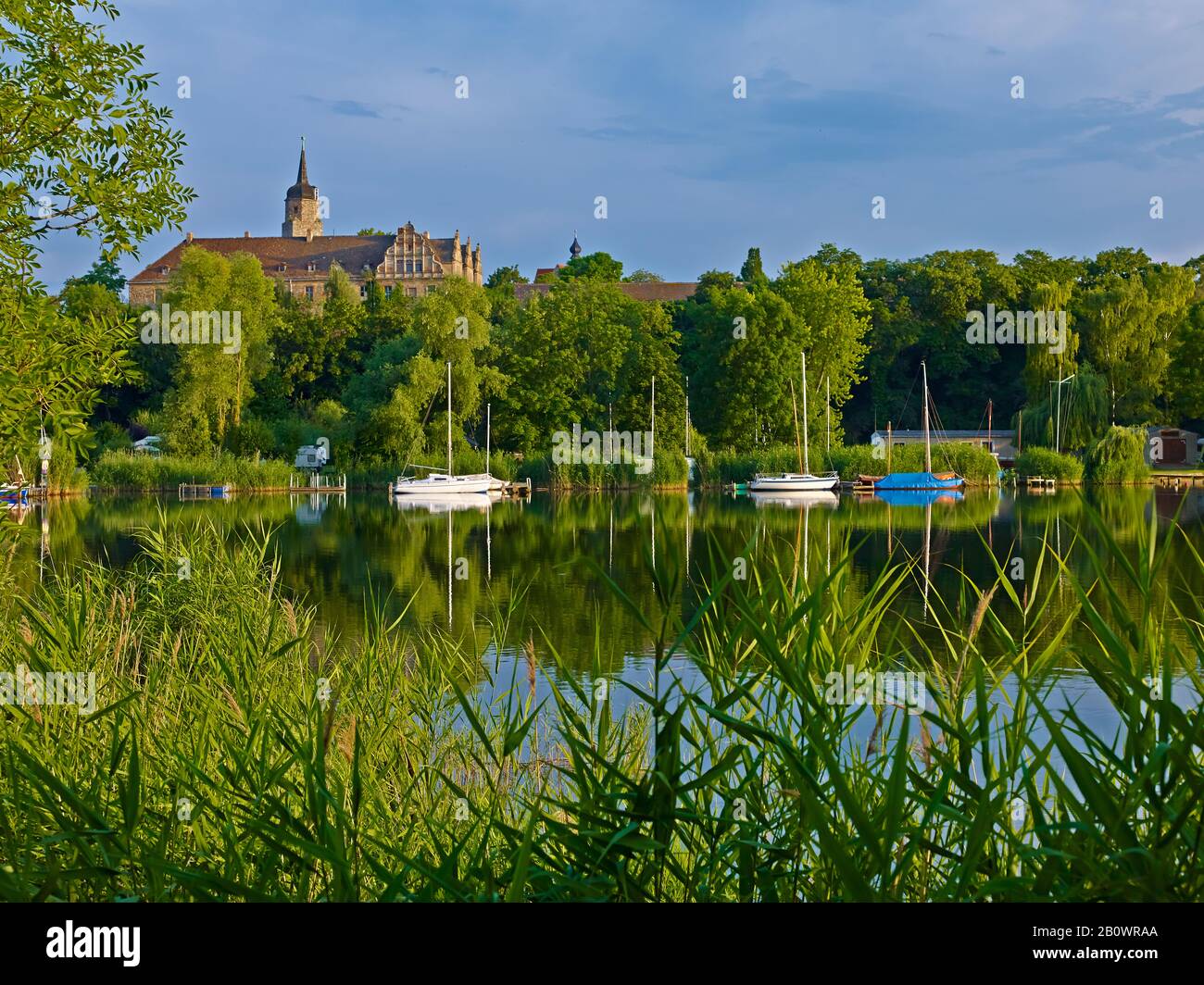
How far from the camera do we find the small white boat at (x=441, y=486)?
47.1 metres

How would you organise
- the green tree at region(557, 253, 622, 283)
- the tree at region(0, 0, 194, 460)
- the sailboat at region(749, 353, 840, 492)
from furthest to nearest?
the green tree at region(557, 253, 622, 283)
the sailboat at region(749, 353, 840, 492)
the tree at region(0, 0, 194, 460)

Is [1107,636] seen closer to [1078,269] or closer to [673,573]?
[673,573]

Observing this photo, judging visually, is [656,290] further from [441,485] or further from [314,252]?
[441,485]

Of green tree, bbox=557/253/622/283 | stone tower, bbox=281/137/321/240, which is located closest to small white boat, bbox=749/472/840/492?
green tree, bbox=557/253/622/283

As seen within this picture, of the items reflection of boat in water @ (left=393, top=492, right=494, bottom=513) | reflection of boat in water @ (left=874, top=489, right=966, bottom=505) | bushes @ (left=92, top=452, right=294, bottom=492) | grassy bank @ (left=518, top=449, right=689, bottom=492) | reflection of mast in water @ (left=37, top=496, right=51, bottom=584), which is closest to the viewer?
reflection of mast in water @ (left=37, top=496, right=51, bottom=584)

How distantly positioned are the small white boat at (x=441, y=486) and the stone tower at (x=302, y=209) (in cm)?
7187

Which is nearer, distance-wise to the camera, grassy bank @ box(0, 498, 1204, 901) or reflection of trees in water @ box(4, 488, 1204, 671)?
grassy bank @ box(0, 498, 1204, 901)

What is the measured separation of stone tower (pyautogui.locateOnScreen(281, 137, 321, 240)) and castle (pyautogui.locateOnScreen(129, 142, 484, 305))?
10366 millimetres

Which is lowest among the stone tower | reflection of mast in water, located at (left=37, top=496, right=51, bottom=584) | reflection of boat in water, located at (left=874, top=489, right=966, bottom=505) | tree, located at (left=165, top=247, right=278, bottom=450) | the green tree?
reflection of boat in water, located at (left=874, top=489, right=966, bottom=505)

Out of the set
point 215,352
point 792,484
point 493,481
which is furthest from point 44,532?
Answer: point 792,484

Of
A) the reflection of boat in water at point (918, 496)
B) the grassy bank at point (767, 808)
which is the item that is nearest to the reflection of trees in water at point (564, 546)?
the grassy bank at point (767, 808)

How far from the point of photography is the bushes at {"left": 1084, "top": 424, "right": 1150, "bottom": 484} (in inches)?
1997

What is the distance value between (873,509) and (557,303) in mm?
26315

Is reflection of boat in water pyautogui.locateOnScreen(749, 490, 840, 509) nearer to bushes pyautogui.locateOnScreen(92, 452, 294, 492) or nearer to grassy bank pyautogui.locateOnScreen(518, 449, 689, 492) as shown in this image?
grassy bank pyautogui.locateOnScreen(518, 449, 689, 492)
